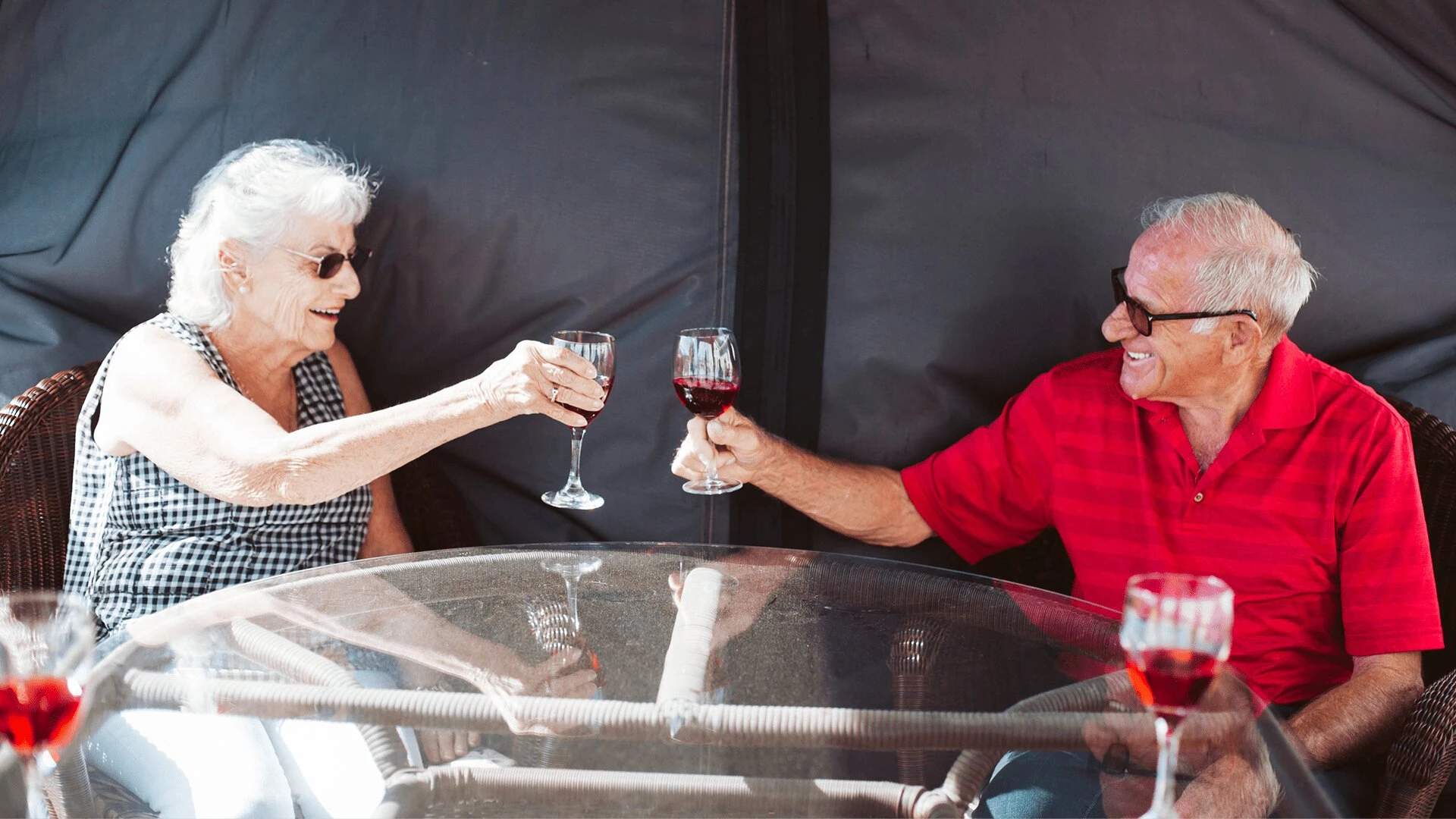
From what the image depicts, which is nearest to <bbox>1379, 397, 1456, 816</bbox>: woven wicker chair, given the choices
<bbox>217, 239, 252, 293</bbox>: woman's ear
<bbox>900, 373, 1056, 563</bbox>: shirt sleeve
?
<bbox>900, 373, 1056, 563</bbox>: shirt sleeve

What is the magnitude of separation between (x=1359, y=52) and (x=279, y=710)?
252 centimetres

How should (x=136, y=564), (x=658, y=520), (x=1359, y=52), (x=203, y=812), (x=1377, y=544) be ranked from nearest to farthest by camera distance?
(x=203, y=812)
(x=1377, y=544)
(x=136, y=564)
(x=1359, y=52)
(x=658, y=520)

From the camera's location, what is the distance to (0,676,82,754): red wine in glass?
1.10 m

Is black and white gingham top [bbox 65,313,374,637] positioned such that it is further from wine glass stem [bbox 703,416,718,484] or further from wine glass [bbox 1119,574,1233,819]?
wine glass [bbox 1119,574,1233,819]

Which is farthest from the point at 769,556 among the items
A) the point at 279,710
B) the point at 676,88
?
the point at 676,88

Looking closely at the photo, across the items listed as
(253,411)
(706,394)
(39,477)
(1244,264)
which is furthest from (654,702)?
(39,477)

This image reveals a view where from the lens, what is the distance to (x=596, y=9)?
2.77 m

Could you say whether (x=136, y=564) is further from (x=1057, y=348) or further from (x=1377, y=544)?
(x=1377, y=544)

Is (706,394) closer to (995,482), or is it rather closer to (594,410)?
(594,410)

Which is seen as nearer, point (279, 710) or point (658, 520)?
point (279, 710)

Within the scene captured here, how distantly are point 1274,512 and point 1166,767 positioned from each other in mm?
1237

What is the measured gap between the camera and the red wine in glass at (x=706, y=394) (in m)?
2.12

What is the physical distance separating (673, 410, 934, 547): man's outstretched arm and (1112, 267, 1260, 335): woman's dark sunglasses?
1.94 feet

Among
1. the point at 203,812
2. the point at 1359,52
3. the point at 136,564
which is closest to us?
the point at 203,812
